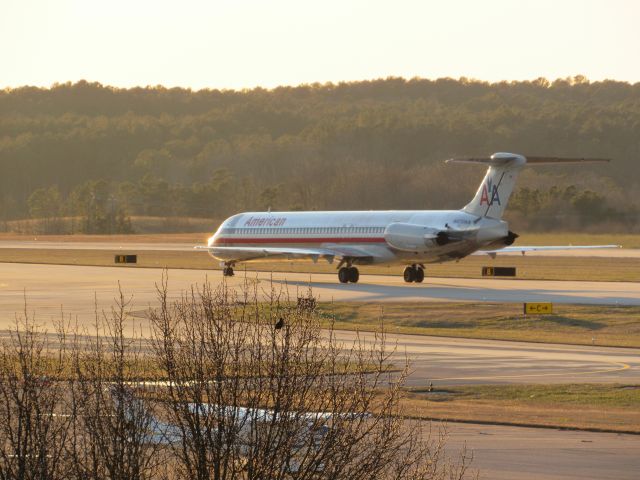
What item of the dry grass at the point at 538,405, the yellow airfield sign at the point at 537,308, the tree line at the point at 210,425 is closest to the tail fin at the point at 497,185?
the yellow airfield sign at the point at 537,308

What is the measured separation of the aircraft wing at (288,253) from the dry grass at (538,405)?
33311mm

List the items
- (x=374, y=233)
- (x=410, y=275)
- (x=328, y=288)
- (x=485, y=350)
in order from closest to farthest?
(x=485, y=350), (x=328, y=288), (x=374, y=233), (x=410, y=275)

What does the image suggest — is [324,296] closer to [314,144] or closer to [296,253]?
[296,253]

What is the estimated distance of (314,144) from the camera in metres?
186

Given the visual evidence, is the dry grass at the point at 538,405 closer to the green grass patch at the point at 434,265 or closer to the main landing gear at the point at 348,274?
the main landing gear at the point at 348,274

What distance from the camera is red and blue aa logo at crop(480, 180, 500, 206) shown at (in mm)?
53938

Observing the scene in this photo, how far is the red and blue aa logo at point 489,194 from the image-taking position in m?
53.9

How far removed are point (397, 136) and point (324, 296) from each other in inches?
5307

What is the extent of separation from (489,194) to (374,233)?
6319 mm

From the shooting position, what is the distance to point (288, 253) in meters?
60.3

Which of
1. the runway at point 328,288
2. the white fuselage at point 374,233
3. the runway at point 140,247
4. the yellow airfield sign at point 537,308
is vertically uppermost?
the white fuselage at point 374,233

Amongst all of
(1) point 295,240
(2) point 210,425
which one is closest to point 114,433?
(2) point 210,425

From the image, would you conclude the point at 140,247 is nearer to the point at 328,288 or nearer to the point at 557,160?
the point at 328,288

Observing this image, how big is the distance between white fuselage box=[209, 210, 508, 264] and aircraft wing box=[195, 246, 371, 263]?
0.61ft
